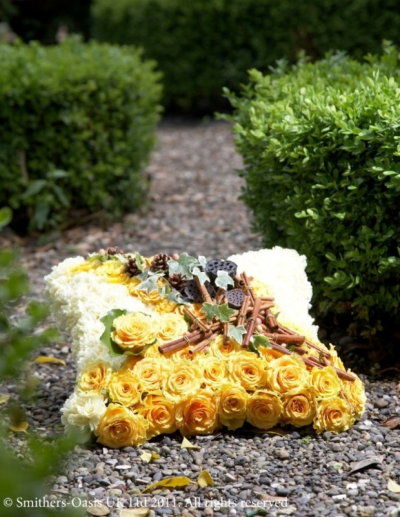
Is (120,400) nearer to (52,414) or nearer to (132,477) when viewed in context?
(132,477)

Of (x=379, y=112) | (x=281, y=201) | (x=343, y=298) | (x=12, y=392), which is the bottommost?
(x=12, y=392)

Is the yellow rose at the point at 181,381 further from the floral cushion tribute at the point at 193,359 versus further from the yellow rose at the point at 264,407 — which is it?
the yellow rose at the point at 264,407

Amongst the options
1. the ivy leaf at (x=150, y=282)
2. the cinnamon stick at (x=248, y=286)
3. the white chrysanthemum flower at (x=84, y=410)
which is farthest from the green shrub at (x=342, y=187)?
the white chrysanthemum flower at (x=84, y=410)

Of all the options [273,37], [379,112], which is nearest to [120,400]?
[379,112]

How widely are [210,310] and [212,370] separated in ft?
0.86

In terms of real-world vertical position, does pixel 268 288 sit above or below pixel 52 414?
above

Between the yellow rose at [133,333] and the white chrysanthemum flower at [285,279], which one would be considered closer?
the yellow rose at [133,333]

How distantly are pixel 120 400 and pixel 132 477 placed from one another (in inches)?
12.4

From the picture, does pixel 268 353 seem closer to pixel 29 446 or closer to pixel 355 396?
pixel 355 396

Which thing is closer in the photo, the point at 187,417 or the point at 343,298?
the point at 187,417

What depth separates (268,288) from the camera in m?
3.59

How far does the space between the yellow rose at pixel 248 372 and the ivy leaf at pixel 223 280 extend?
13.6 inches

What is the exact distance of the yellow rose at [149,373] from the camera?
3160 millimetres

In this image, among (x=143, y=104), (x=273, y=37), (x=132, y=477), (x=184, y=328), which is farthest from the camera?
(x=273, y=37)
